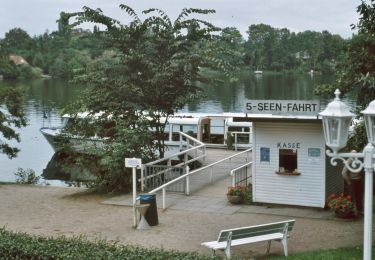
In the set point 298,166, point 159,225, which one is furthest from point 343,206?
point 159,225

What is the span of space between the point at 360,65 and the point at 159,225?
6563 mm

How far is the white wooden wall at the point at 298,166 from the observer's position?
17.9m

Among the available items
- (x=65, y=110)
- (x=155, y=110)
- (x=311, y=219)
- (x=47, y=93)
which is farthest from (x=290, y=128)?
(x=47, y=93)

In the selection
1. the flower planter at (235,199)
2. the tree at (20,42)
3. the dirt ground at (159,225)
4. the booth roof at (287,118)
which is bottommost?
the dirt ground at (159,225)

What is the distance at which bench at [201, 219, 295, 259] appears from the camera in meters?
12.5

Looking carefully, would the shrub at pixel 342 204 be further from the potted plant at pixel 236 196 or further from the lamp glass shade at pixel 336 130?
the lamp glass shade at pixel 336 130

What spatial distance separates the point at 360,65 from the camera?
14555 millimetres

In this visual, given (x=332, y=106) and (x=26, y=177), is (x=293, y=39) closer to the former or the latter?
(x=26, y=177)

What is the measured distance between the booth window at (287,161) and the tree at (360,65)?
2.57 m

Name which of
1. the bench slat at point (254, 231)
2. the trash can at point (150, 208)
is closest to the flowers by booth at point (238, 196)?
the trash can at point (150, 208)

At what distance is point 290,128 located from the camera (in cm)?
1822

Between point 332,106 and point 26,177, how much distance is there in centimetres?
2527

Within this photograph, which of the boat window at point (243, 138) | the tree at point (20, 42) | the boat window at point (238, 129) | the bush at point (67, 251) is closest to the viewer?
the bush at point (67, 251)

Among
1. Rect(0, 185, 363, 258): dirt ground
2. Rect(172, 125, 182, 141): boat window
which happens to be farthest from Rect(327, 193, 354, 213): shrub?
Rect(172, 125, 182, 141): boat window
